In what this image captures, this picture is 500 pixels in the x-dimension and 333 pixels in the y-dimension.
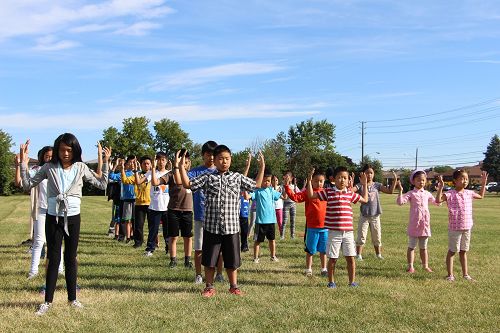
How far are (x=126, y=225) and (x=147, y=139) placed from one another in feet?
265

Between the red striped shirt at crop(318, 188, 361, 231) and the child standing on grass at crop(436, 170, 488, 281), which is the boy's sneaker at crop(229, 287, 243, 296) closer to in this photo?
the red striped shirt at crop(318, 188, 361, 231)

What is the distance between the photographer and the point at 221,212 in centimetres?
729

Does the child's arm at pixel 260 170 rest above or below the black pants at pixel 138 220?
above

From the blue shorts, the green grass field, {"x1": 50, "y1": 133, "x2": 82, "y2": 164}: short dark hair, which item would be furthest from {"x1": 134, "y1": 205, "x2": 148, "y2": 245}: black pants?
{"x1": 50, "y1": 133, "x2": 82, "y2": 164}: short dark hair

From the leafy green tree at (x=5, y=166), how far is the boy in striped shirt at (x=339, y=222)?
250 feet

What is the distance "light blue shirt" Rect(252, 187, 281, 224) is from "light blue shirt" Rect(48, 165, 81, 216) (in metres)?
4.81

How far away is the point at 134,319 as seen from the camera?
6.03 meters

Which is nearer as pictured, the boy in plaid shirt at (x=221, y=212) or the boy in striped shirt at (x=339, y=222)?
the boy in plaid shirt at (x=221, y=212)

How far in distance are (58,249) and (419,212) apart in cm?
664

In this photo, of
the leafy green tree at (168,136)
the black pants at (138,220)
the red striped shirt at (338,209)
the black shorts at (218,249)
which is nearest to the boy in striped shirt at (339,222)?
the red striped shirt at (338,209)

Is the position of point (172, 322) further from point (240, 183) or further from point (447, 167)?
point (447, 167)

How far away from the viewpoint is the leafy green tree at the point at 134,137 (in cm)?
8856

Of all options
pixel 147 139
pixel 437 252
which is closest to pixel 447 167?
pixel 147 139

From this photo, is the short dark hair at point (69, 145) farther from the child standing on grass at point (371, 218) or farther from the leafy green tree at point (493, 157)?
the leafy green tree at point (493, 157)
